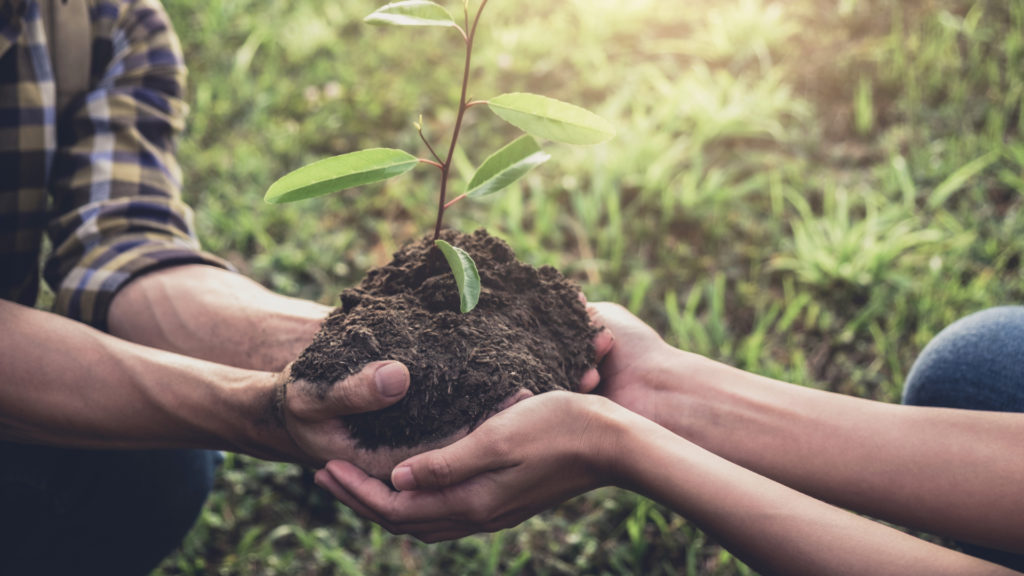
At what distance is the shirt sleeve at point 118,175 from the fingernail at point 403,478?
0.74 m

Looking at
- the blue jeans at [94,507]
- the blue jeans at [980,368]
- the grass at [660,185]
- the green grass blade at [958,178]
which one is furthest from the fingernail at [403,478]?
the green grass blade at [958,178]

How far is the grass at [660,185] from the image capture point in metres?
2.05

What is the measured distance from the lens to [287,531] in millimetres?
1988

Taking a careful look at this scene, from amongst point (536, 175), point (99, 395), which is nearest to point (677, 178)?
point (536, 175)

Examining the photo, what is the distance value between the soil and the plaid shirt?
0.50 m

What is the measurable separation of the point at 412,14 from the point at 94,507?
115cm

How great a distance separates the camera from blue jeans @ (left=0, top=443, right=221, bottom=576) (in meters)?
1.44

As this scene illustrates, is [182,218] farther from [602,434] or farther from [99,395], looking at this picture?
[602,434]

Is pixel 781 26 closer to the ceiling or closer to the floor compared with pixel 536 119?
closer to the ceiling

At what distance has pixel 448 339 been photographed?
53.4 inches

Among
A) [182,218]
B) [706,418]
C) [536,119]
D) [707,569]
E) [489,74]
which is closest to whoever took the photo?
[536,119]

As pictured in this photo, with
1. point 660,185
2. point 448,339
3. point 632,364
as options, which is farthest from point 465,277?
point 660,185

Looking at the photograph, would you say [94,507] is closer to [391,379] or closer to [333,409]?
[333,409]

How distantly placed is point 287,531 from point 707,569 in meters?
1.07
